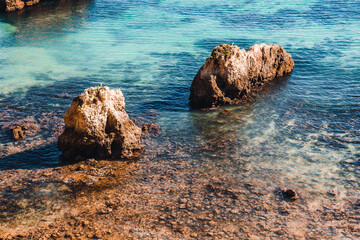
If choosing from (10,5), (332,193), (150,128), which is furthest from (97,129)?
(10,5)

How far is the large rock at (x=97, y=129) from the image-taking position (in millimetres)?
15328

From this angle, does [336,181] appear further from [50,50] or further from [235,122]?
[50,50]

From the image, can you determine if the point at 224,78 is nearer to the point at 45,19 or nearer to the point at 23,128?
the point at 23,128

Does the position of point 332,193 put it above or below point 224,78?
below

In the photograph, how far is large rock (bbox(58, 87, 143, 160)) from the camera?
15328mm

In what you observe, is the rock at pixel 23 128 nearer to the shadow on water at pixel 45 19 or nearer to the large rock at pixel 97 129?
the large rock at pixel 97 129

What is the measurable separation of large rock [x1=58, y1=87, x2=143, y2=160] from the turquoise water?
4.48 feet

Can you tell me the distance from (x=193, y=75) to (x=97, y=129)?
12990 mm

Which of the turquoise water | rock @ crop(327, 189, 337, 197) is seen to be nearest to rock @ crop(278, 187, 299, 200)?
the turquoise water

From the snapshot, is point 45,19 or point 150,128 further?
point 45,19

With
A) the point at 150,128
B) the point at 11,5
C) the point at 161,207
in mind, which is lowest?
the point at 161,207

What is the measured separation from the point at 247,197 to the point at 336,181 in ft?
14.2

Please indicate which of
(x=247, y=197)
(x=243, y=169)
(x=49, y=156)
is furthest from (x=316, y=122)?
(x=49, y=156)

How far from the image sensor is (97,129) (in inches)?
615
